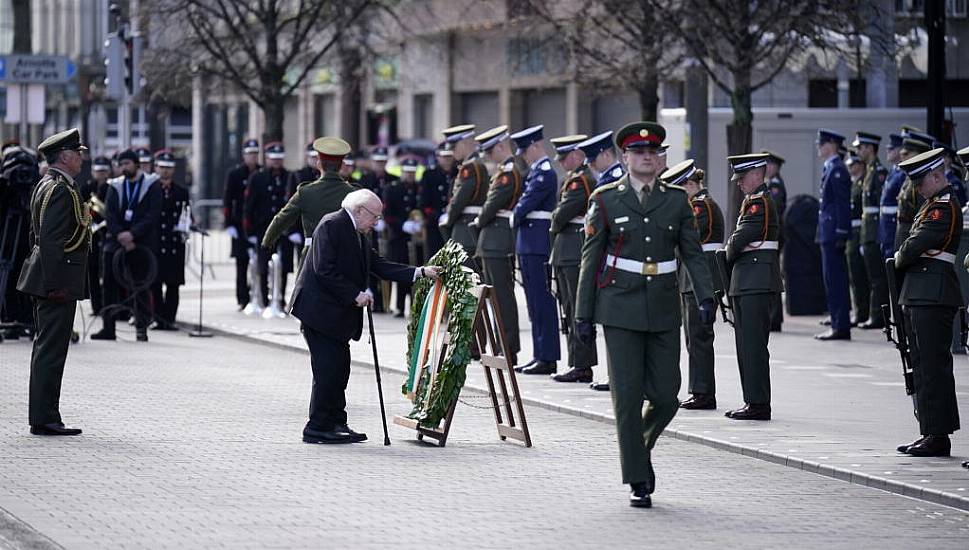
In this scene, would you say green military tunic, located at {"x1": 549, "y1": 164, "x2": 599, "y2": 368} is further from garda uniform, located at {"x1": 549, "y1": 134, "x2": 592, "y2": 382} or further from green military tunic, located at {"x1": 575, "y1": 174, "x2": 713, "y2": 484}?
green military tunic, located at {"x1": 575, "y1": 174, "x2": 713, "y2": 484}

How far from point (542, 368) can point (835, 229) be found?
15.4 feet

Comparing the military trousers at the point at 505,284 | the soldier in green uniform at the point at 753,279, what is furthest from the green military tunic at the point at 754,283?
the military trousers at the point at 505,284

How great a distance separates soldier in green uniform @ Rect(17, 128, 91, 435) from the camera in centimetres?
1257

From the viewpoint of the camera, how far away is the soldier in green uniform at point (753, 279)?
1346 centimetres

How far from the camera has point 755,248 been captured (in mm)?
13656

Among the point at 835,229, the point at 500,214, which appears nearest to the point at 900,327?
the point at 500,214

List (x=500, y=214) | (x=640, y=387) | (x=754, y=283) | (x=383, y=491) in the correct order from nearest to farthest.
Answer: (x=640, y=387)
(x=383, y=491)
(x=754, y=283)
(x=500, y=214)

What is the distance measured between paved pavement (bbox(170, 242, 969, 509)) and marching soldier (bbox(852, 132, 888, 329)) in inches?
25.9

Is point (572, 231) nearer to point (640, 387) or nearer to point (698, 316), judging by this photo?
point (698, 316)

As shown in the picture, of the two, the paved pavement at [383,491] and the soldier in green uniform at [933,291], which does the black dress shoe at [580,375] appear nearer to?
the paved pavement at [383,491]

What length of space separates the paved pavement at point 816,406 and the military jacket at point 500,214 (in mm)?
1107

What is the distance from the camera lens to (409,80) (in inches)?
1752

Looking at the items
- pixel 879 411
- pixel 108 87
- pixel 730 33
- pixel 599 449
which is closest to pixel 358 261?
pixel 599 449

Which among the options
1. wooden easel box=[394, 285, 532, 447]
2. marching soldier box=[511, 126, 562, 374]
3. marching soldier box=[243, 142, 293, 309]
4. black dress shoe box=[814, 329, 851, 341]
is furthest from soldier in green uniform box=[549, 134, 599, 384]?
marching soldier box=[243, 142, 293, 309]
